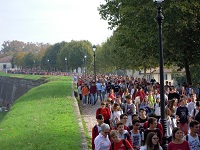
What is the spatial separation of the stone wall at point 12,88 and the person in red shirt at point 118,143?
60.2 m

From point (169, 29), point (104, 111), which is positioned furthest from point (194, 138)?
point (169, 29)

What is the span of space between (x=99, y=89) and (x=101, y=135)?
19.3 meters

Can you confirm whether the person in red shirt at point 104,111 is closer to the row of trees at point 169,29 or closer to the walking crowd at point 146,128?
the walking crowd at point 146,128

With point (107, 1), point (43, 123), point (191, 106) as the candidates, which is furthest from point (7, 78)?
point (191, 106)

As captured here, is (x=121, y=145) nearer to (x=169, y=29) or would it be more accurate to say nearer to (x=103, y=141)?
(x=103, y=141)

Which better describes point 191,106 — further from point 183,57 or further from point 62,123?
point 183,57

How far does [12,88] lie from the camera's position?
86562 millimetres

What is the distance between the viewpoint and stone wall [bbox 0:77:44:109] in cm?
7254

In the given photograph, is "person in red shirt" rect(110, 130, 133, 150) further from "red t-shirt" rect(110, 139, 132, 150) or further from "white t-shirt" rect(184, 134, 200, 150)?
"white t-shirt" rect(184, 134, 200, 150)

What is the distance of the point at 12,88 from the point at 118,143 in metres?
80.9

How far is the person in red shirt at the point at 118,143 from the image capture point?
7.94 m

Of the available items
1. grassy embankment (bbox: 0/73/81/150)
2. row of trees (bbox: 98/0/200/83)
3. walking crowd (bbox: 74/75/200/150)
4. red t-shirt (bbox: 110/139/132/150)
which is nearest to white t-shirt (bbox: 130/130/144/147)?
walking crowd (bbox: 74/75/200/150)

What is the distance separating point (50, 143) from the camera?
45.7ft

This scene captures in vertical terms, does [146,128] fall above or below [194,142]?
above
